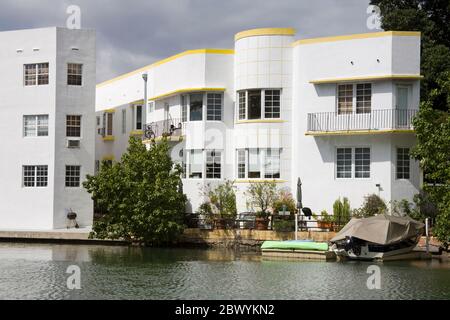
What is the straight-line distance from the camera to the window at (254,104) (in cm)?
4647

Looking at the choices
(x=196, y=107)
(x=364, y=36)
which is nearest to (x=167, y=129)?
(x=196, y=107)

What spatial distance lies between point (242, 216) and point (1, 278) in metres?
16.0

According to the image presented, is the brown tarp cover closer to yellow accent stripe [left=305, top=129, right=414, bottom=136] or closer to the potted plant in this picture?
yellow accent stripe [left=305, top=129, right=414, bottom=136]

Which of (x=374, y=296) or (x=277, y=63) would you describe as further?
(x=277, y=63)

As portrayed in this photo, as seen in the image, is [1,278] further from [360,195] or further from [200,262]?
[360,195]

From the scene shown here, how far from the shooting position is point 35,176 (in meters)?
49.8

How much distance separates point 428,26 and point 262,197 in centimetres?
1726

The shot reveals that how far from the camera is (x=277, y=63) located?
45.8 metres

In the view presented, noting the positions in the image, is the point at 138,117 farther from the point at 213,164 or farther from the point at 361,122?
the point at 361,122

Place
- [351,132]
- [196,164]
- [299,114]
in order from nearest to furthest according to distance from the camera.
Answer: [351,132] → [299,114] → [196,164]

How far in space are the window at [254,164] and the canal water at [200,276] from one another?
6.55 metres

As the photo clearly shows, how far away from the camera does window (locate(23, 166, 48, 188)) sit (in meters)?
49.6

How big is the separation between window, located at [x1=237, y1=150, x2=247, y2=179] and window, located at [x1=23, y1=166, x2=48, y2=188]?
11816 millimetres
